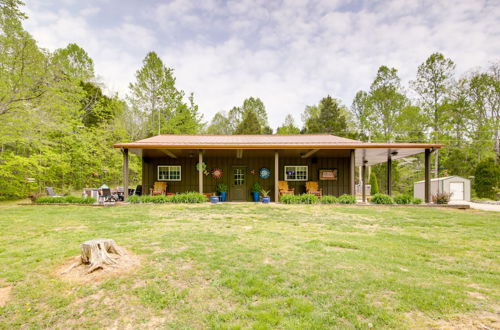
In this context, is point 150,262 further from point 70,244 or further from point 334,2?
point 334,2

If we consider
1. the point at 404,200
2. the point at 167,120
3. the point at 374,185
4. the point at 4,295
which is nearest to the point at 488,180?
the point at 374,185

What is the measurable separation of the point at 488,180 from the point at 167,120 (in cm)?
2183

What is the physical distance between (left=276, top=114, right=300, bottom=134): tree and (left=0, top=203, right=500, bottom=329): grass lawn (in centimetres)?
2359

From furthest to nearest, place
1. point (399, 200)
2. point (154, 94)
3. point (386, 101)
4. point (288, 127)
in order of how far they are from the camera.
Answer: point (288, 127), point (386, 101), point (154, 94), point (399, 200)

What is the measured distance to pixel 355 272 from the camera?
2.97 m

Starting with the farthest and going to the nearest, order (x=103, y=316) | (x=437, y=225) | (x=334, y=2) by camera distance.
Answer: (x=334, y=2)
(x=437, y=225)
(x=103, y=316)

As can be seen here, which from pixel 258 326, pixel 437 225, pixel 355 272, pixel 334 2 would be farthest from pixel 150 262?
pixel 334 2

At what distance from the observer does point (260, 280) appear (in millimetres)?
2730

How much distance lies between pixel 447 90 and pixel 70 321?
2455cm

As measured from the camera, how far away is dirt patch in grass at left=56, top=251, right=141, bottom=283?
2.77m

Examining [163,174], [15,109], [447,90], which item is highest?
[447,90]

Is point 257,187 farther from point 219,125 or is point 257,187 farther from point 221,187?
point 219,125

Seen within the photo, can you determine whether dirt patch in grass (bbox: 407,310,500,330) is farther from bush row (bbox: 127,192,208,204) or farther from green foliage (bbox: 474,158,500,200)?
green foliage (bbox: 474,158,500,200)

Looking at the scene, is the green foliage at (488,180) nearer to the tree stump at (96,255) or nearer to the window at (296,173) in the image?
the window at (296,173)
